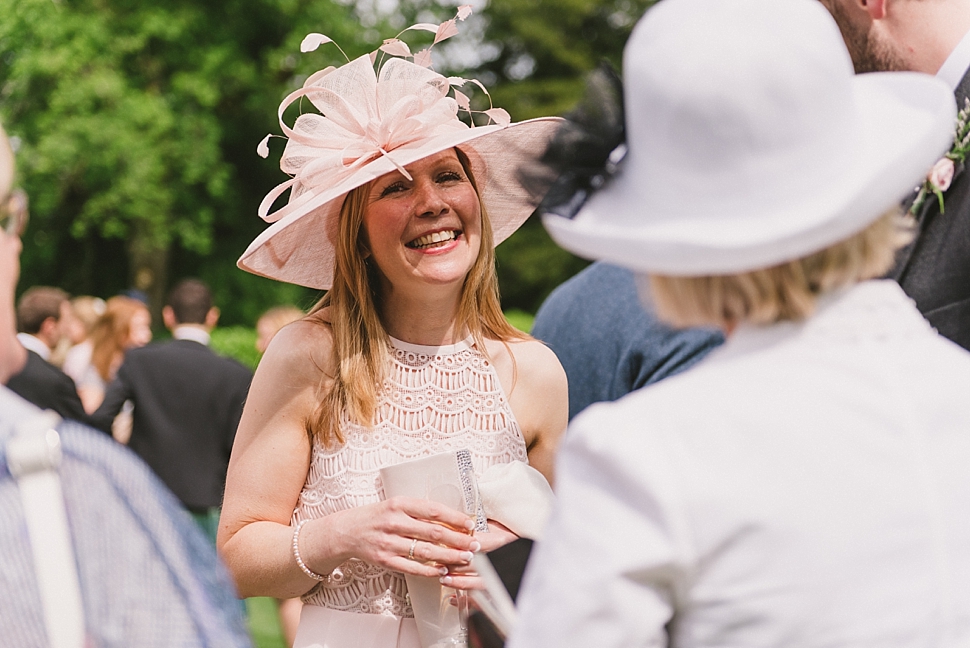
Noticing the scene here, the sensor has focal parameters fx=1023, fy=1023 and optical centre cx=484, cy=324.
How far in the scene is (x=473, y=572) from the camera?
2123mm

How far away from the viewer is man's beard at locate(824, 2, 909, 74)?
7.11ft

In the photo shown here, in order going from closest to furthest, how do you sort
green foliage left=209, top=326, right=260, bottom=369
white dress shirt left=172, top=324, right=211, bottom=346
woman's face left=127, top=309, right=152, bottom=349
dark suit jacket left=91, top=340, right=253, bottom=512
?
dark suit jacket left=91, top=340, right=253, bottom=512 → white dress shirt left=172, top=324, right=211, bottom=346 → woman's face left=127, top=309, right=152, bottom=349 → green foliage left=209, top=326, right=260, bottom=369

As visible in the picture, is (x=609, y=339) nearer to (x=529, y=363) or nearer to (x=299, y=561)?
(x=529, y=363)

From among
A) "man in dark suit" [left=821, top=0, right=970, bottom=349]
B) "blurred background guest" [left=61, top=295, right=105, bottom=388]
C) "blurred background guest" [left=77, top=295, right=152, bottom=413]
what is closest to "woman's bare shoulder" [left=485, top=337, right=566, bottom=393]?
"man in dark suit" [left=821, top=0, right=970, bottom=349]

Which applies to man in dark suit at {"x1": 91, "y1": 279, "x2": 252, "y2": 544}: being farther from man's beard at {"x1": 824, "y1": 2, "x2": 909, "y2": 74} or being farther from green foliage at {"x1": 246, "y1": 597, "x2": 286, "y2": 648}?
man's beard at {"x1": 824, "y1": 2, "x2": 909, "y2": 74}

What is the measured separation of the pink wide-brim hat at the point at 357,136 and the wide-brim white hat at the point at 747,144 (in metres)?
1.08

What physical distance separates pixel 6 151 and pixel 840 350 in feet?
3.43

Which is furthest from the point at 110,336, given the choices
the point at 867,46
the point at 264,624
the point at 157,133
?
the point at 157,133

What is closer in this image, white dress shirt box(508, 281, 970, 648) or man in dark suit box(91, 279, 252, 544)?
white dress shirt box(508, 281, 970, 648)

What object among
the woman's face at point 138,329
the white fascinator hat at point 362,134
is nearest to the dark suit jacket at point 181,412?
the woman's face at point 138,329

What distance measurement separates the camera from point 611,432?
1144mm

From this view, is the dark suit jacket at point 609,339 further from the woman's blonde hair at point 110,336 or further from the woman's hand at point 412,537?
the woman's blonde hair at point 110,336

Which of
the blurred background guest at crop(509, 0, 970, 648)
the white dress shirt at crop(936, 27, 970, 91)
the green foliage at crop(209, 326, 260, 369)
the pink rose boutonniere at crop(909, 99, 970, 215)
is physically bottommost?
the green foliage at crop(209, 326, 260, 369)

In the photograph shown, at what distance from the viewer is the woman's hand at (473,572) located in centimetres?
209
